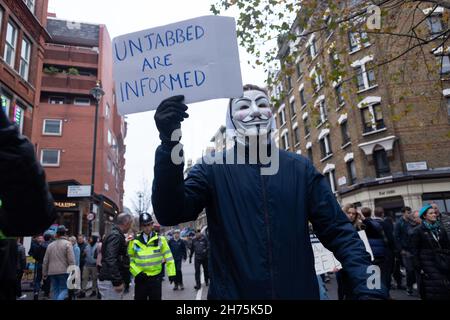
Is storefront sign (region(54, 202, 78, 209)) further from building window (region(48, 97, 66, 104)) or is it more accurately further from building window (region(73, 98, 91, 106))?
building window (region(48, 97, 66, 104))

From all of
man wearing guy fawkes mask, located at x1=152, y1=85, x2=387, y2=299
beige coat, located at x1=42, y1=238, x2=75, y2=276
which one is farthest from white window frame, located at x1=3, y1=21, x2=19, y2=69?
man wearing guy fawkes mask, located at x1=152, y1=85, x2=387, y2=299

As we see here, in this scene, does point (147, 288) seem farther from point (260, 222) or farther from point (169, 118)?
point (169, 118)

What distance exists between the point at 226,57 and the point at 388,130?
2047 centimetres

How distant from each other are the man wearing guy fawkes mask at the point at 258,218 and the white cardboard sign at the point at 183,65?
30 cm

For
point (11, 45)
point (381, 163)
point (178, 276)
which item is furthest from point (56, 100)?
point (381, 163)

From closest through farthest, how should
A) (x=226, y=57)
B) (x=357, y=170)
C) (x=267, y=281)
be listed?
(x=267, y=281)
(x=226, y=57)
(x=357, y=170)

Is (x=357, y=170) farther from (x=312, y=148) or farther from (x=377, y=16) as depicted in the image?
(x=377, y=16)

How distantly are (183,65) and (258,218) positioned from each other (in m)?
1.12

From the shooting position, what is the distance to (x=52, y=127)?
29938 millimetres

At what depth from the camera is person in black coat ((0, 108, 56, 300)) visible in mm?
1188

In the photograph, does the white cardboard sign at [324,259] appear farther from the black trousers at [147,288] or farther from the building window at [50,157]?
the building window at [50,157]

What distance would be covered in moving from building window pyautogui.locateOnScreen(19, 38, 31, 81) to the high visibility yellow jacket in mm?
14237

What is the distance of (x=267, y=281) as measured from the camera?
1.76m

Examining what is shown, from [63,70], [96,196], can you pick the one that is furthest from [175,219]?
[63,70]
